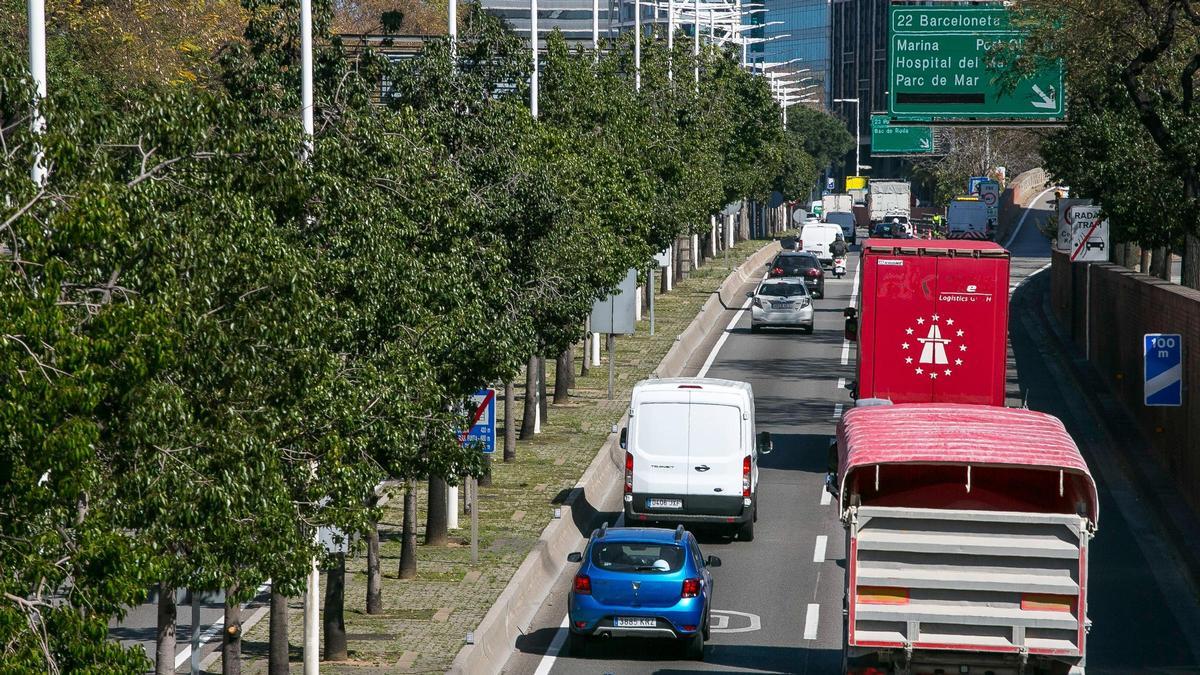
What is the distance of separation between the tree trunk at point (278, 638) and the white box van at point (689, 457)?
9752mm

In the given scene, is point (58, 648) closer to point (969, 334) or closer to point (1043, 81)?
point (969, 334)

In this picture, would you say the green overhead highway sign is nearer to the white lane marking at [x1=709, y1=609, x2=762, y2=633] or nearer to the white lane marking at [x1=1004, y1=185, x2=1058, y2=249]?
the white lane marking at [x1=709, y1=609, x2=762, y2=633]

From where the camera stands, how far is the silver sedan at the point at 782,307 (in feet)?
172

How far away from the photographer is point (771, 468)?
32.5m

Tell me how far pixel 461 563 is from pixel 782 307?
29547 mm

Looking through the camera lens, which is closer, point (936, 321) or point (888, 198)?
point (936, 321)

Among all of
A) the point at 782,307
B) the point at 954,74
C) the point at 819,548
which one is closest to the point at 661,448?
the point at 819,548

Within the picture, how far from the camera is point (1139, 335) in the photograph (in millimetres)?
35375

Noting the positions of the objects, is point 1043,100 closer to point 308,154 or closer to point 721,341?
point 721,341

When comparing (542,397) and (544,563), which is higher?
(542,397)

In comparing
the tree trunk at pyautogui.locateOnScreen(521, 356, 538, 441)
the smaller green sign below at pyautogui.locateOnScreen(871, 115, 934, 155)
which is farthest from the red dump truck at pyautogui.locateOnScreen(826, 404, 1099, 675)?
the smaller green sign below at pyautogui.locateOnScreen(871, 115, 934, 155)

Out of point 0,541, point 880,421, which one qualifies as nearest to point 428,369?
point 880,421

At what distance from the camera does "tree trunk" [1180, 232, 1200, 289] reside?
34.9m

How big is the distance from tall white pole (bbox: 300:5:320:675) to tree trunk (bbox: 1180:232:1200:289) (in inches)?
852
